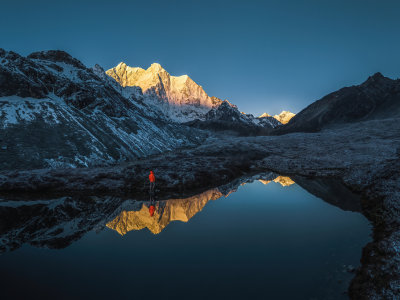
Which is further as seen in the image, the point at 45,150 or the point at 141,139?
the point at 141,139

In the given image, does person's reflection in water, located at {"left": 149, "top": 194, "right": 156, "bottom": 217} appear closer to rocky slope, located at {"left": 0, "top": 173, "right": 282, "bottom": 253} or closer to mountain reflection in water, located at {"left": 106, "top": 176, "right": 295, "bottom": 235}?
mountain reflection in water, located at {"left": 106, "top": 176, "right": 295, "bottom": 235}

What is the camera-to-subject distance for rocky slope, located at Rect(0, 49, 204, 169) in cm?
5675

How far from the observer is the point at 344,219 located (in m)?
20.5

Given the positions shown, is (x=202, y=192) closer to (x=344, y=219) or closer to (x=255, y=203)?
(x=255, y=203)

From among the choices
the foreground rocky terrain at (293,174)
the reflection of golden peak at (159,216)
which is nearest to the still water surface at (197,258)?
the reflection of golden peak at (159,216)

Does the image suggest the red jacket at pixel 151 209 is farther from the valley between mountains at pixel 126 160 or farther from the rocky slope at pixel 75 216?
the valley between mountains at pixel 126 160

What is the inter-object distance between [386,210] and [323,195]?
9.09m

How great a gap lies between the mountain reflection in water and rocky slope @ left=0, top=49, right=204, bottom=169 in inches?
1697

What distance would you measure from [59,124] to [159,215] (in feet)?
220

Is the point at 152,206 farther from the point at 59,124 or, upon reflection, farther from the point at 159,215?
the point at 59,124

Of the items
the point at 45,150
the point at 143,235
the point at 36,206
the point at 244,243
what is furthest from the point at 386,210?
the point at 45,150

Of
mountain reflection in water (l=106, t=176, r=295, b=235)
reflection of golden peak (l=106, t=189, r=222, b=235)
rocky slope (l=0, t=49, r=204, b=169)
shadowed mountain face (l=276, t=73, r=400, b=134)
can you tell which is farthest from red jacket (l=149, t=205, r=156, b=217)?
shadowed mountain face (l=276, t=73, r=400, b=134)

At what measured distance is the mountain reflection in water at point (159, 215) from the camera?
18.5 m

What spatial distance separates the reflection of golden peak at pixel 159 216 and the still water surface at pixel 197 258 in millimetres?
97
